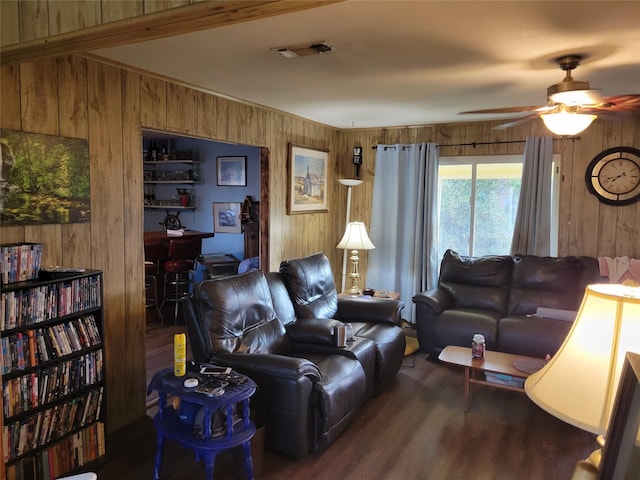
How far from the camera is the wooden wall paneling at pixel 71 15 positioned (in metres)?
1.63

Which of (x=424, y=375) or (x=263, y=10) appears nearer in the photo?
(x=263, y=10)

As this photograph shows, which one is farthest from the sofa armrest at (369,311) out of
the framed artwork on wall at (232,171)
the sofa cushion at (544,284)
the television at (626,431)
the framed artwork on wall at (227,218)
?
the television at (626,431)

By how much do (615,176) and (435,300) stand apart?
2.11m

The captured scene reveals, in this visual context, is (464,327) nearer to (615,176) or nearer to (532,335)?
(532,335)

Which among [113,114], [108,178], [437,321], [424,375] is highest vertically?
[113,114]

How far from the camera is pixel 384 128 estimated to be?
231 inches

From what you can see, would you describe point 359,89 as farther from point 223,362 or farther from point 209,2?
point 209,2

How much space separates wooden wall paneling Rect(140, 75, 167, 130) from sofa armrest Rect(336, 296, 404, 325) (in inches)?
84.2

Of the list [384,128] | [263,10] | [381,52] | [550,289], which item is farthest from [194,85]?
[550,289]

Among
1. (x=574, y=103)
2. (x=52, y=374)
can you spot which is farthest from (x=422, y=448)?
(x=574, y=103)

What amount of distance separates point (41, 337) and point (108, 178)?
1085mm

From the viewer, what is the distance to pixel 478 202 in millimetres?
5457

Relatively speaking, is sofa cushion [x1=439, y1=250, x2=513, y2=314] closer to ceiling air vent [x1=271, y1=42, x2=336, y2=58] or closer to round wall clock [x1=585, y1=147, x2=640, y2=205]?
round wall clock [x1=585, y1=147, x2=640, y2=205]

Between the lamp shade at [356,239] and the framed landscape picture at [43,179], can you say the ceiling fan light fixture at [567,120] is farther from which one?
the framed landscape picture at [43,179]
